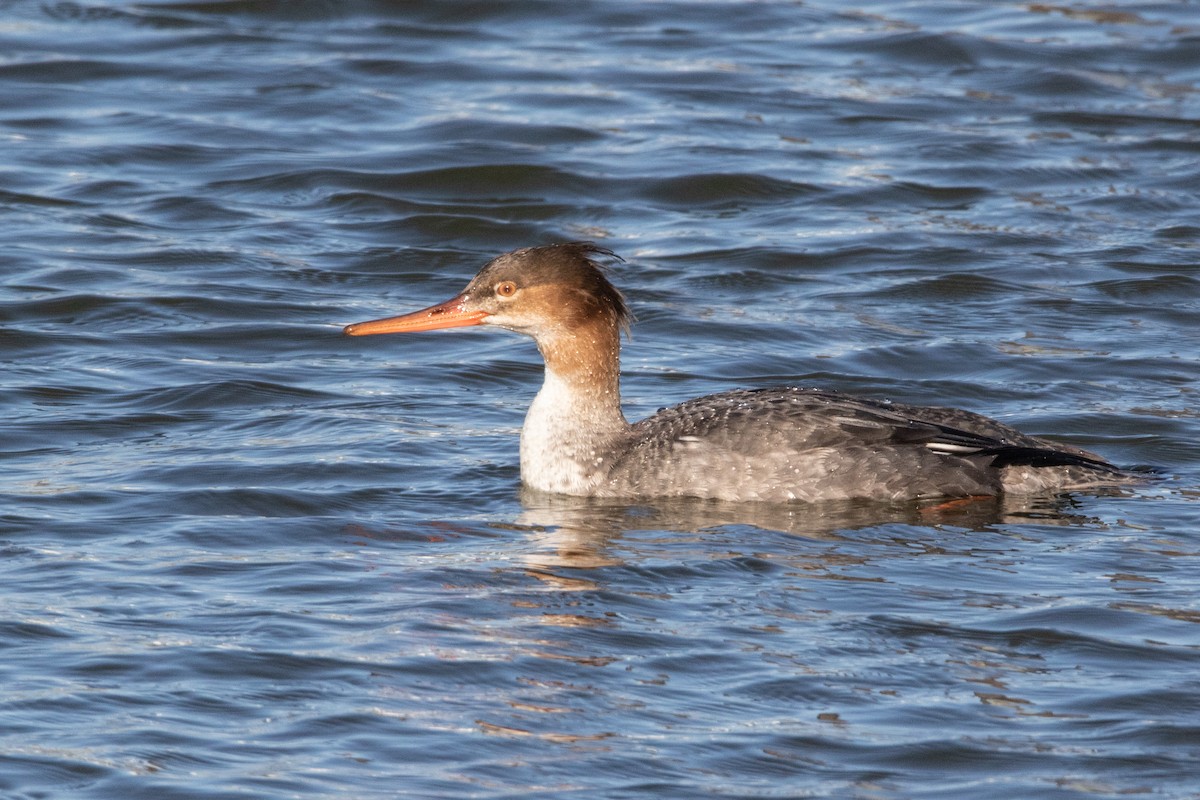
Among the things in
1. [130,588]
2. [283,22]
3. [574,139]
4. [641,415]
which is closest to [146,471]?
[130,588]

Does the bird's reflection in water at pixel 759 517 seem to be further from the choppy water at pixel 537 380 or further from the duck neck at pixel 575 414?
the duck neck at pixel 575 414

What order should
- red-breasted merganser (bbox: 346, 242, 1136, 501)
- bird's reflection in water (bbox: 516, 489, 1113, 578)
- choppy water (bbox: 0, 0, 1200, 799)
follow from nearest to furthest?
choppy water (bbox: 0, 0, 1200, 799), bird's reflection in water (bbox: 516, 489, 1113, 578), red-breasted merganser (bbox: 346, 242, 1136, 501)

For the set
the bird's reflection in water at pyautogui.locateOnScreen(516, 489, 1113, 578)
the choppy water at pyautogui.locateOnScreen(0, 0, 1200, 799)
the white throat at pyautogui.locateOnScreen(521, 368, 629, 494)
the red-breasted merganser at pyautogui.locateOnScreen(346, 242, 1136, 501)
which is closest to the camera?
the choppy water at pyautogui.locateOnScreen(0, 0, 1200, 799)

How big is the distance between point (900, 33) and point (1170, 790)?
45.2 ft

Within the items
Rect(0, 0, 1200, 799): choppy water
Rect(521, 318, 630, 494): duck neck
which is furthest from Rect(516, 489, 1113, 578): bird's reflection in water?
Rect(521, 318, 630, 494): duck neck

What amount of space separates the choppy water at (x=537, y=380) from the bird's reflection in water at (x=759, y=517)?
35mm

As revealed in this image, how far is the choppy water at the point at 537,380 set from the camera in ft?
21.5

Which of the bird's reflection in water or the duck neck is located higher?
the duck neck

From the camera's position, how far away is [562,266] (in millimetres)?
9648

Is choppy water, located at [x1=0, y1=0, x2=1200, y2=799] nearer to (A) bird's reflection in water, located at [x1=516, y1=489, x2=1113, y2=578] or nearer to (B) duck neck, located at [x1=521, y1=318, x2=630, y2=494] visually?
(A) bird's reflection in water, located at [x1=516, y1=489, x2=1113, y2=578]

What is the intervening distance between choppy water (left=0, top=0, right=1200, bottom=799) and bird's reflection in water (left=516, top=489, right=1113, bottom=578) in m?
0.03

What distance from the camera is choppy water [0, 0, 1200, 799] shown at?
259 inches

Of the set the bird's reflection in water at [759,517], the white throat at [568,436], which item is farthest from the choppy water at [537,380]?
the white throat at [568,436]

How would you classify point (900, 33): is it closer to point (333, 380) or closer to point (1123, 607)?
point (333, 380)
